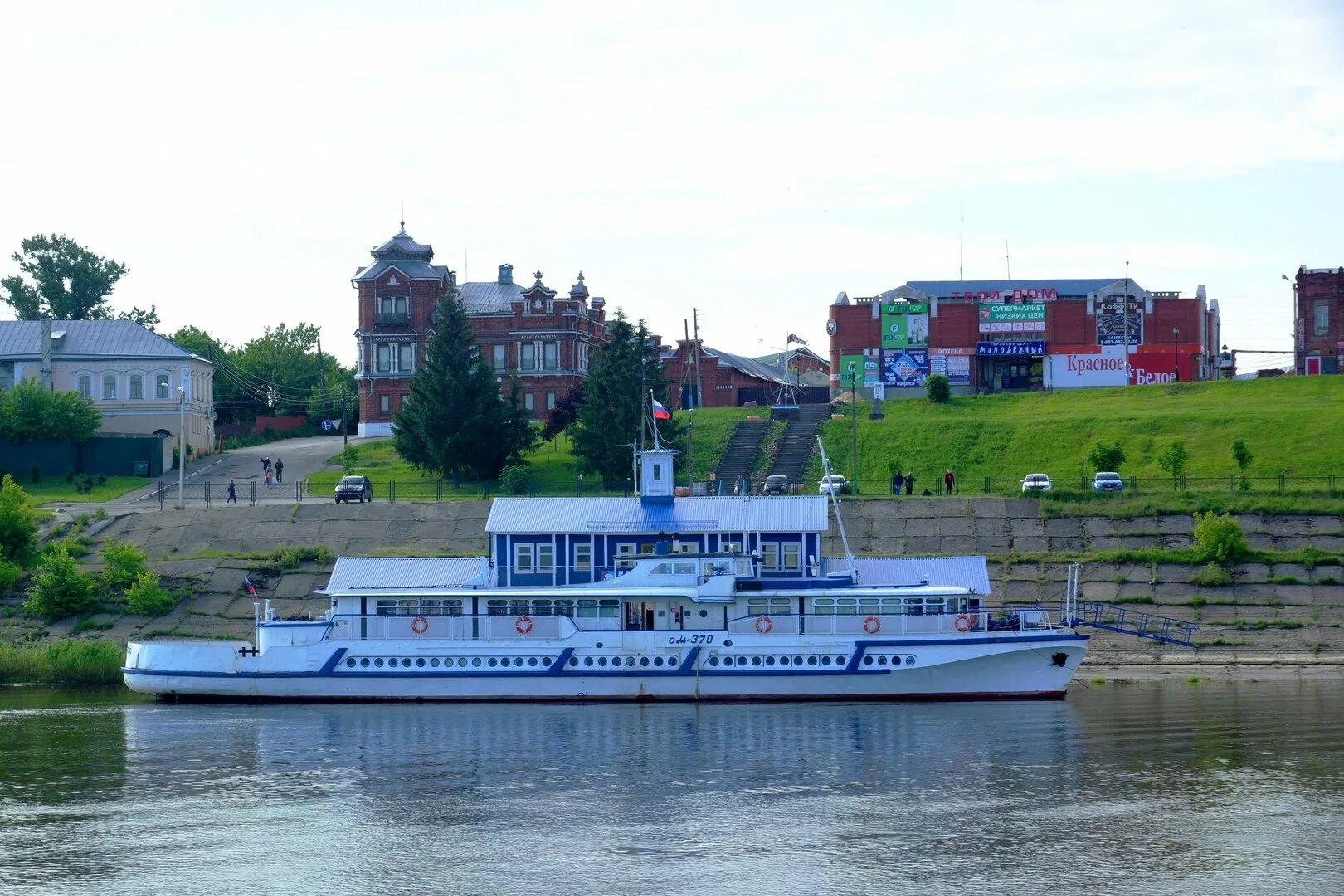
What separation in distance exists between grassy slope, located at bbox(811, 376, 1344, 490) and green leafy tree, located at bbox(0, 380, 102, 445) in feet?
135

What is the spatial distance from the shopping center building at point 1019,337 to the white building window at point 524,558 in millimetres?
60423

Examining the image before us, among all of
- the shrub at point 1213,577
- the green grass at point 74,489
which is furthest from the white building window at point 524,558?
the green grass at point 74,489

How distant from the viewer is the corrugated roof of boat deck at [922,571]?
52.8 m

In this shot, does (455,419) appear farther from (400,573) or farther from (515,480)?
(400,573)

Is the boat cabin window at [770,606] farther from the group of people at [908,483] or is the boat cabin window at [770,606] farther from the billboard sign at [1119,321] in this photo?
the billboard sign at [1119,321]

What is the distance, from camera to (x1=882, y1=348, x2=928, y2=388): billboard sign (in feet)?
372

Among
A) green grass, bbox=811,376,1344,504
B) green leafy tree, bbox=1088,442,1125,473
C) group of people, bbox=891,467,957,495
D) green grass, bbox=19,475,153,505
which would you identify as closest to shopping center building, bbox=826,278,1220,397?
green grass, bbox=811,376,1344,504

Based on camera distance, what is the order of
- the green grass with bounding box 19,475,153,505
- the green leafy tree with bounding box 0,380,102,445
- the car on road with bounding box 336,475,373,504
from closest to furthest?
the car on road with bounding box 336,475,373,504
the green grass with bounding box 19,475,153,505
the green leafy tree with bounding box 0,380,102,445

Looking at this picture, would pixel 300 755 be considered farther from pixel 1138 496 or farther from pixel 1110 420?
pixel 1110 420

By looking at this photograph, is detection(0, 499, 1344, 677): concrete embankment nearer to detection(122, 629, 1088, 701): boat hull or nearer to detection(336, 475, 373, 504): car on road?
detection(336, 475, 373, 504): car on road

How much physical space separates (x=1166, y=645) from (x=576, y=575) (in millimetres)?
20374

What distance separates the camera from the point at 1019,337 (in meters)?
114

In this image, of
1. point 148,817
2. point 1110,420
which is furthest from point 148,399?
point 148,817

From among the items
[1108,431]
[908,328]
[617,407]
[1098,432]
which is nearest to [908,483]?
[617,407]
